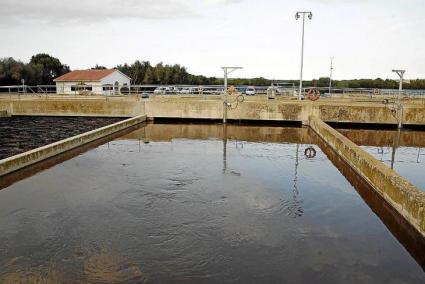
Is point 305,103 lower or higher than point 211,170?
higher

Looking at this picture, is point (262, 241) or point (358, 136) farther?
point (358, 136)

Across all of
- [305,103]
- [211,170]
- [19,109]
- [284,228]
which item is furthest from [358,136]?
[19,109]

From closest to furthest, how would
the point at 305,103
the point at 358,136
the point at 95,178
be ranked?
the point at 95,178 < the point at 358,136 < the point at 305,103

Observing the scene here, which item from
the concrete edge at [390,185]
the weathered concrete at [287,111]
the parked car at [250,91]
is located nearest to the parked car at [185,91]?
the parked car at [250,91]

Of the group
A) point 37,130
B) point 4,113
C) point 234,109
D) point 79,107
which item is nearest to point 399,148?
point 234,109

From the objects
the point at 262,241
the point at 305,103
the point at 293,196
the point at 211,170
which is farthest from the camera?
the point at 305,103

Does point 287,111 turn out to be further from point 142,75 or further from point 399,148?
point 142,75

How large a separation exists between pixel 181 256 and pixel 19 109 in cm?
2330

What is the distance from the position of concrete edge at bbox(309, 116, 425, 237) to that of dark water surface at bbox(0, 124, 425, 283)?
0.99 ft

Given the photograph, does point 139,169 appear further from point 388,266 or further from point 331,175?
point 388,266

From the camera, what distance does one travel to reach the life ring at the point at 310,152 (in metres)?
13.7

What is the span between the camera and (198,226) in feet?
23.3

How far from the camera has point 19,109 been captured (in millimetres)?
25250

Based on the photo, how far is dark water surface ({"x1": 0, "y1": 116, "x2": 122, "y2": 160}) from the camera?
46.5 feet
